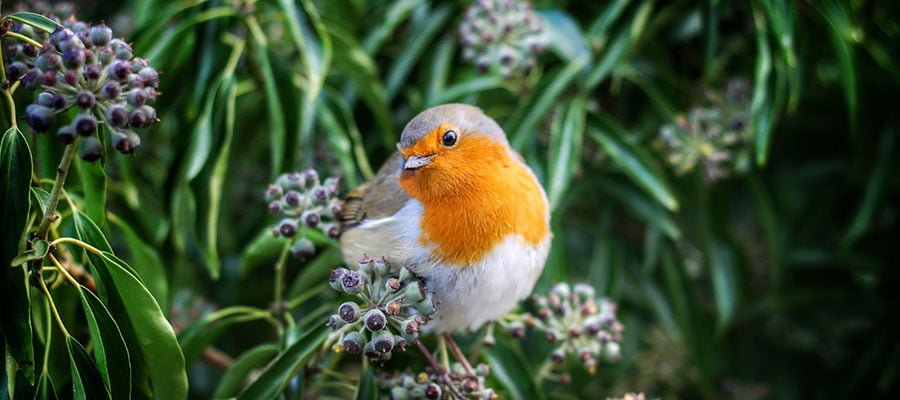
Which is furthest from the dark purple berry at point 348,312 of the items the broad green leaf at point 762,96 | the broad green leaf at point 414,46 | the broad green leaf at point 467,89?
the broad green leaf at point 414,46

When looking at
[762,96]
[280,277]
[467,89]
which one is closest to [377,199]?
[280,277]

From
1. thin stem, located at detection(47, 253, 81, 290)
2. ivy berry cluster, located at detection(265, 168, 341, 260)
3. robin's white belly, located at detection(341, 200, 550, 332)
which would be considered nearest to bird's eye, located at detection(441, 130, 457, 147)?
robin's white belly, located at detection(341, 200, 550, 332)

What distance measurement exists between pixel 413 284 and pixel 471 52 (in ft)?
3.51

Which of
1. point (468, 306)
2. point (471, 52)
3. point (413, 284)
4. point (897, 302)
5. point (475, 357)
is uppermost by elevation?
point (471, 52)

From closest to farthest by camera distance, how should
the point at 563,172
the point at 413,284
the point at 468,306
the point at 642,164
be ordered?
1. the point at 413,284
2. the point at 468,306
3. the point at 563,172
4. the point at 642,164

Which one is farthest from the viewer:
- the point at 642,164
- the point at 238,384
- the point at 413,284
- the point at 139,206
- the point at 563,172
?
the point at 139,206

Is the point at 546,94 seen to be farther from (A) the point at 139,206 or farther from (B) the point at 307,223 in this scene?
(A) the point at 139,206

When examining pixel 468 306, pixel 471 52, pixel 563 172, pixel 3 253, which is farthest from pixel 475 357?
pixel 3 253

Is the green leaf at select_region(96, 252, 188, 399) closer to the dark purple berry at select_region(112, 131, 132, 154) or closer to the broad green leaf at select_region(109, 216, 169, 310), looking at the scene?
the dark purple berry at select_region(112, 131, 132, 154)

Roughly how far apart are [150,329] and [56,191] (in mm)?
383

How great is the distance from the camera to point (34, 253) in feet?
4.99

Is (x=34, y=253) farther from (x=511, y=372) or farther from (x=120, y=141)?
(x=511, y=372)

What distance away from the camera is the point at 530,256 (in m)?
1.97

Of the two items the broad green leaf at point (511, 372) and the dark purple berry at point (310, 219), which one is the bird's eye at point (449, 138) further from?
the broad green leaf at point (511, 372)
